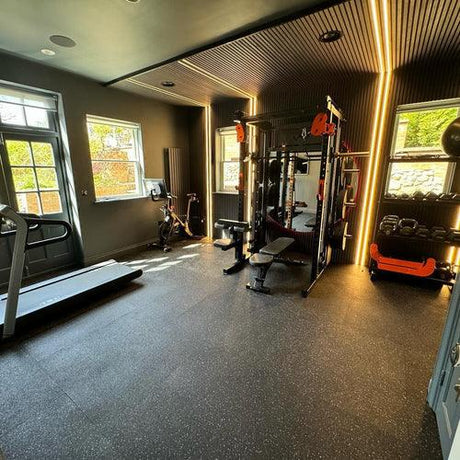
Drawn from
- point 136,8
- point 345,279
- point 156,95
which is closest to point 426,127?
point 345,279

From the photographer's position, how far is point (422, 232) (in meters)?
3.21

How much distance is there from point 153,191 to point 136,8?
2.93 m

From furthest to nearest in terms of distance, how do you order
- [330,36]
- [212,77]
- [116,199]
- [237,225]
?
[116,199]
[237,225]
[212,77]
[330,36]

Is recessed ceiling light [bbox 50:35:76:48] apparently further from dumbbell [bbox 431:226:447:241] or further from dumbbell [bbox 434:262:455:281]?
dumbbell [bbox 434:262:455:281]

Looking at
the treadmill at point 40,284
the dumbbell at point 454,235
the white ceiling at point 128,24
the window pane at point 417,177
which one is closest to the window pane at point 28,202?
the treadmill at point 40,284

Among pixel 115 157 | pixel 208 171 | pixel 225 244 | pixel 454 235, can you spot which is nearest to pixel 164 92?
pixel 115 157

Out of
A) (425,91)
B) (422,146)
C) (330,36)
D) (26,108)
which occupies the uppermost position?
(330,36)

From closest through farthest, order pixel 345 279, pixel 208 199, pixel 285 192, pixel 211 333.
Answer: pixel 211 333, pixel 345 279, pixel 285 192, pixel 208 199

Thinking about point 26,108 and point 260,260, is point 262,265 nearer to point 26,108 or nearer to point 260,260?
point 260,260

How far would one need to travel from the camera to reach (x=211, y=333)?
2357 mm

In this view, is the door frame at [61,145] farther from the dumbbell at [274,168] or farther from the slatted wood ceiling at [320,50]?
the dumbbell at [274,168]

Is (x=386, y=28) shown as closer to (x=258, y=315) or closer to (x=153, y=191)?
(x=258, y=315)

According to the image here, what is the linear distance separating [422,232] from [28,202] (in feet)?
18.3

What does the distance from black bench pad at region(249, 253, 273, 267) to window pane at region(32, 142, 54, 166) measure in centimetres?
344
